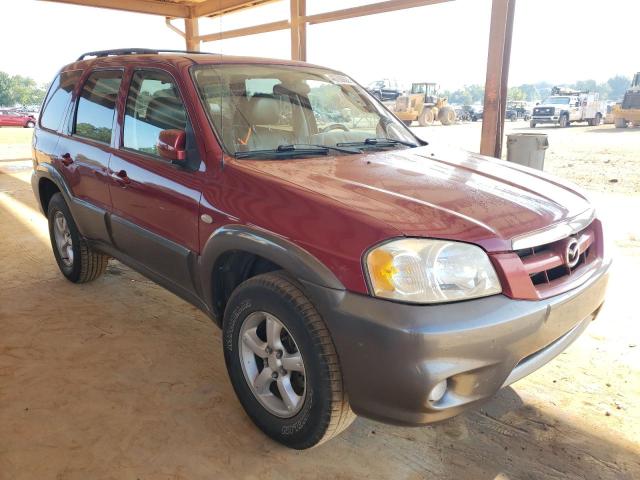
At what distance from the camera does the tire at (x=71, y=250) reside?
3.96 meters

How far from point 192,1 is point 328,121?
8.77m

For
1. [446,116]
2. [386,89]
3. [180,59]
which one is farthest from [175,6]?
[386,89]

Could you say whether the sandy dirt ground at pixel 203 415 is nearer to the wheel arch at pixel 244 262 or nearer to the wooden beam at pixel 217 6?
the wheel arch at pixel 244 262

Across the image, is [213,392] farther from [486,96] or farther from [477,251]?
[486,96]

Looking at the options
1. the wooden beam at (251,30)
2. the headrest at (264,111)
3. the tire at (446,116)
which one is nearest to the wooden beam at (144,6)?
the wooden beam at (251,30)

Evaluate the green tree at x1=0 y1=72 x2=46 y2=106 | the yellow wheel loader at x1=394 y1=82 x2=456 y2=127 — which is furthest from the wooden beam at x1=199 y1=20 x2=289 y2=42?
the green tree at x1=0 y1=72 x2=46 y2=106

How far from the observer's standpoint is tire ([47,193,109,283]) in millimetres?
3957

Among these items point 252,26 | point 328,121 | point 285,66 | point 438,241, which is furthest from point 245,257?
point 252,26

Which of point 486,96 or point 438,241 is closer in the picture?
point 438,241

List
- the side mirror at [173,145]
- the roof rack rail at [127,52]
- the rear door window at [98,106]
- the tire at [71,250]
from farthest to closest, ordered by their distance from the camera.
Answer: the tire at [71,250]
the roof rack rail at [127,52]
the rear door window at [98,106]
the side mirror at [173,145]

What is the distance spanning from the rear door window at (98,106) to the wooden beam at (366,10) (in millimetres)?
4724

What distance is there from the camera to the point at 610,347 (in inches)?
123

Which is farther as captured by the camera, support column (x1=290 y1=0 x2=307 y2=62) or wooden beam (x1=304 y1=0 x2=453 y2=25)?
support column (x1=290 y1=0 x2=307 y2=62)

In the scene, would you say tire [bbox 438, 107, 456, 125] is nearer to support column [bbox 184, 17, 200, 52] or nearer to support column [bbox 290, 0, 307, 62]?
support column [bbox 184, 17, 200, 52]
